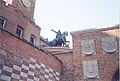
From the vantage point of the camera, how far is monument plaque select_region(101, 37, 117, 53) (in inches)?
427

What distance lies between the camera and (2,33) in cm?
748

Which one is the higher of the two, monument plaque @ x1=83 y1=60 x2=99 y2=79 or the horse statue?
the horse statue

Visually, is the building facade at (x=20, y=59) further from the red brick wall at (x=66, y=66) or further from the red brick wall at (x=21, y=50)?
the red brick wall at (x=66, y=66)

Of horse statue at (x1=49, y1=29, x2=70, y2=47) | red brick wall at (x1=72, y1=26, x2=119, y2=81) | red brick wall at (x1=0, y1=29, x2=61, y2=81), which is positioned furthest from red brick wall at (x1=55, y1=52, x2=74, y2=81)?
horse statue at (x1=49, y1=29, x2=70, y2=47)

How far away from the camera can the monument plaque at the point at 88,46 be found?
11.2m

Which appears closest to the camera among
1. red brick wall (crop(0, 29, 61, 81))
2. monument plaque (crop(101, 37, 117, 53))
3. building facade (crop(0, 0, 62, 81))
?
building facade (crop(0, 0, 62, 81))

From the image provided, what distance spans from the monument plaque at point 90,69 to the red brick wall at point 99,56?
18cm

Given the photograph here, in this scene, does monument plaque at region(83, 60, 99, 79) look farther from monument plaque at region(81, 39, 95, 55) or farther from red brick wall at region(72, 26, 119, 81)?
monument plaque at region(81, 39, 95, 55)

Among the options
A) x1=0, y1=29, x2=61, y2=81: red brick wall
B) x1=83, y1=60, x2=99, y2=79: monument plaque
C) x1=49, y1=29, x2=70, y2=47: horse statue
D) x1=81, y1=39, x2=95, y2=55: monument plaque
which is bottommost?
x1=83, y1=60, x2=99, y2=79: monument plaque

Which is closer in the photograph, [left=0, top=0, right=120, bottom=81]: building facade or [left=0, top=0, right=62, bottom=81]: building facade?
[left=0, top=0, right=62, bottom=81]: building facade

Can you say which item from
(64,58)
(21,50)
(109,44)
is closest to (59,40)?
(64,58)

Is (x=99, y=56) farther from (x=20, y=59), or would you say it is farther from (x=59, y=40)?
(x=59, y=40)

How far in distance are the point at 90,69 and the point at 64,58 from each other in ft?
5.70

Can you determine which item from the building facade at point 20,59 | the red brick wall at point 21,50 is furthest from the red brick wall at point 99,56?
the red brick wall at point 21,50
